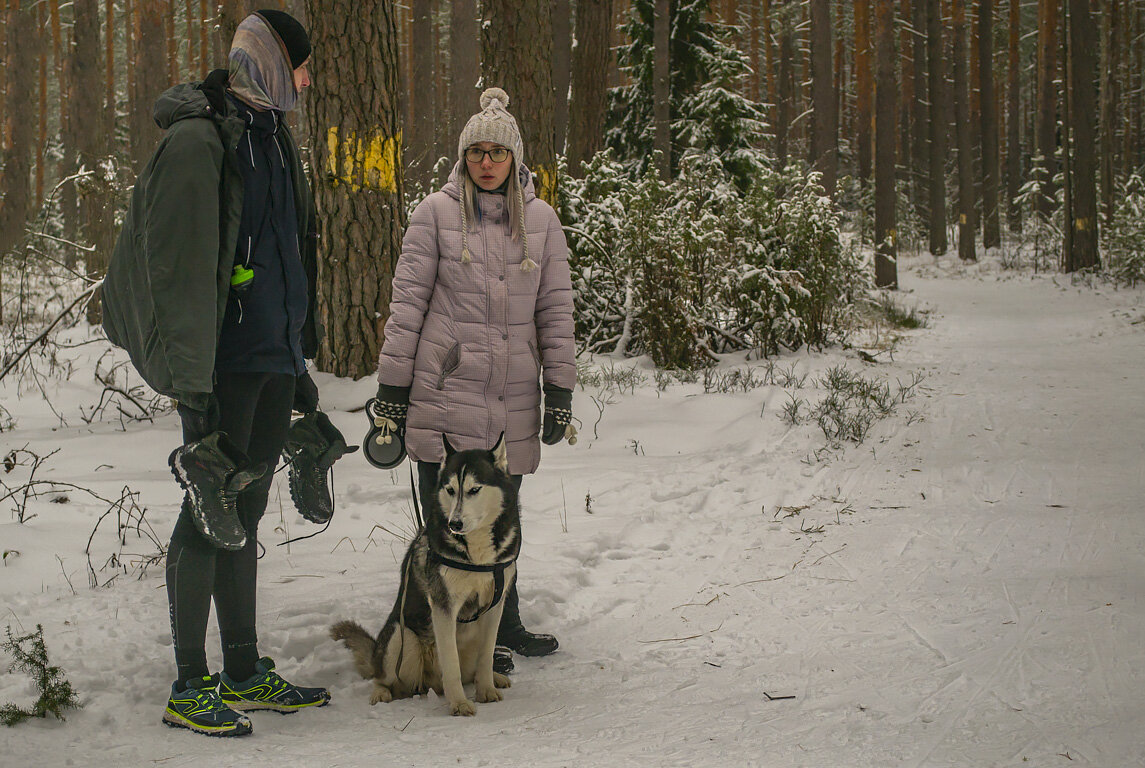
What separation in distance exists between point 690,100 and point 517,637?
46.4 feet

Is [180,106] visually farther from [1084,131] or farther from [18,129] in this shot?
[1084,131]

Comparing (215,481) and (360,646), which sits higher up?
(215,481)

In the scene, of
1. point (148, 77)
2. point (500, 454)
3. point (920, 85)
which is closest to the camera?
point (500, 454)

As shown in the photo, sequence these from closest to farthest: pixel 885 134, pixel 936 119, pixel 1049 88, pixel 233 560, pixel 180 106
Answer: pixel 180 106 < pixel 233 560 < pixel 885 134 < pixel 936 119 < pixel 1049 88

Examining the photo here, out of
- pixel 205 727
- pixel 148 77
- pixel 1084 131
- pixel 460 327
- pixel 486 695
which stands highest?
pixel 148 77

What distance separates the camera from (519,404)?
12.2 ft

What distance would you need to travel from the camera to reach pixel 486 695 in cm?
344

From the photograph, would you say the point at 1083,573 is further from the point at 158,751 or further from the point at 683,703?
the point at 158,751

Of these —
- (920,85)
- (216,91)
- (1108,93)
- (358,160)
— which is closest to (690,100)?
(358,160)

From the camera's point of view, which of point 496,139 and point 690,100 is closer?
point 496,139

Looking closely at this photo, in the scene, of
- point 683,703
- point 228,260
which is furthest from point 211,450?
point 683,703

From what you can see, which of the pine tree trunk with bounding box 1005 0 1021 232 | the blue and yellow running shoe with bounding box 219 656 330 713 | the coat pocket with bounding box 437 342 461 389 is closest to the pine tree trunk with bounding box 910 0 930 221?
the pine tree trunk with bounding box 1005 0 1021 232

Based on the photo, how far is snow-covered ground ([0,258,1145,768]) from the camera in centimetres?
297

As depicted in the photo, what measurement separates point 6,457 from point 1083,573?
6.41 meters
